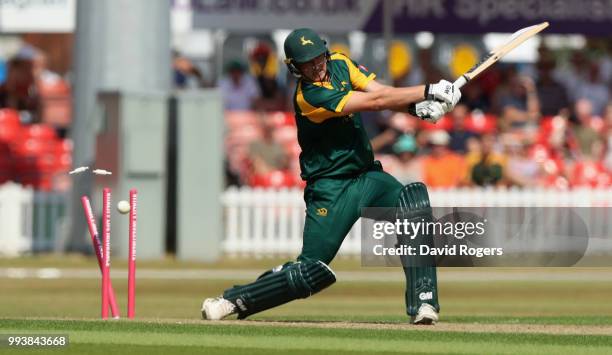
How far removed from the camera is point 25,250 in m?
23.2

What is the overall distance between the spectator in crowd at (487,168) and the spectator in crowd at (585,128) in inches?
113

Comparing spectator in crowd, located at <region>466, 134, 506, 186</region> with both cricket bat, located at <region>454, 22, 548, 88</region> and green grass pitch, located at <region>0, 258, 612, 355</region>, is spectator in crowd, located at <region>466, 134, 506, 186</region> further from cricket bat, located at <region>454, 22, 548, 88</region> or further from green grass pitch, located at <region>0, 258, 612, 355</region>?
cricket bat, located at <region>454, 22, 548, 88</region>

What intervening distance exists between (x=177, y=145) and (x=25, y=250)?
9.61 ft

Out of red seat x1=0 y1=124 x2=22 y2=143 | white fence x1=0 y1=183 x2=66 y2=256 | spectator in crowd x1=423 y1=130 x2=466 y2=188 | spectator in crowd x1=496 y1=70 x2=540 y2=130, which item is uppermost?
spectator in crowd x1=496 y1=70 x2=540 y2=130

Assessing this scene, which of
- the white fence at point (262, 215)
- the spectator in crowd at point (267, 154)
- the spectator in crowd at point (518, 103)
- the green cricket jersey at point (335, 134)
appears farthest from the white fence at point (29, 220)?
the green cricket jersey at point (335, 134)

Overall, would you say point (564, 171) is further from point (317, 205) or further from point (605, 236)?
point (317, 205)

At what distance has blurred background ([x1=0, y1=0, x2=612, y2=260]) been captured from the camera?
2231cm

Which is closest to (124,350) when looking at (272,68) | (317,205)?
(317,205)

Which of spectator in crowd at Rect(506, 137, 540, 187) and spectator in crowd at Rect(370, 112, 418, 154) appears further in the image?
spectator in crowd at Rect(370, 112, 418, 154)

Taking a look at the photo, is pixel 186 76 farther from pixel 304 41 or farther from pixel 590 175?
pixel 304 41

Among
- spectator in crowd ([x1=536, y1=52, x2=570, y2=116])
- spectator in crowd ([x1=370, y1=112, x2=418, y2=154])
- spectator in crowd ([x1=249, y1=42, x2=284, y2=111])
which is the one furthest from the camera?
spectator in crowd ([x1=536, y1=52, x2=570, y2=116])

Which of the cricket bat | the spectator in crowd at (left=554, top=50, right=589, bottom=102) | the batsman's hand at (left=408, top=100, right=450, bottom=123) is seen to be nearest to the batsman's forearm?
the batsman's hand at (left=408, top=100, right=450, bottom=123)

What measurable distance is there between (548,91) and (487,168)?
14.9 feet

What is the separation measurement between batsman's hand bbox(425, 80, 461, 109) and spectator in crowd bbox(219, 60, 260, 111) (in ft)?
52.1
